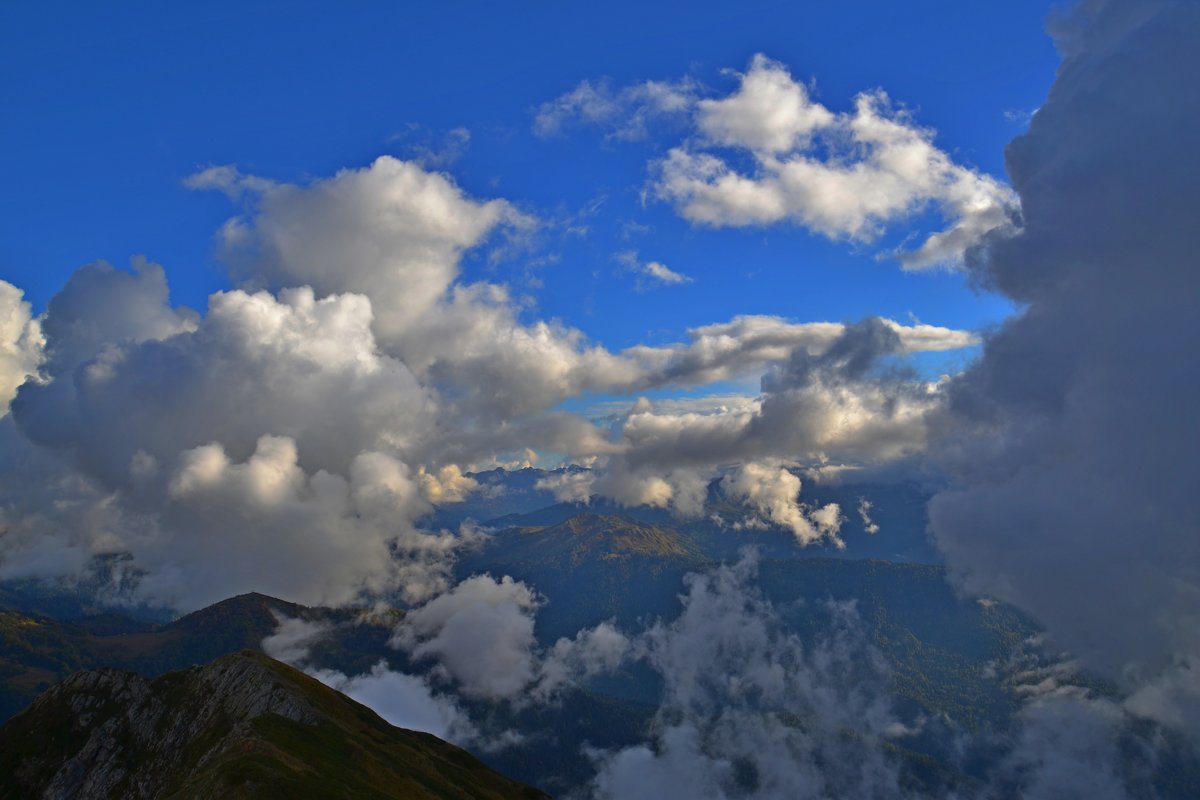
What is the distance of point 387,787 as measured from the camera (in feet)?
625

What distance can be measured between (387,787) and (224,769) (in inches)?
2301

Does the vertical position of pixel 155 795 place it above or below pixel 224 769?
below

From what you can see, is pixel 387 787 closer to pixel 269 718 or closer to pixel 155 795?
pixel 269 718

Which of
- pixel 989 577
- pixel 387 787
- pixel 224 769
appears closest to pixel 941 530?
pixel 989 577

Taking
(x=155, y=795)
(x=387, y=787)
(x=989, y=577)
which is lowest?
(x=155, y=795)

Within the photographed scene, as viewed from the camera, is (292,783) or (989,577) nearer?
(292,783)

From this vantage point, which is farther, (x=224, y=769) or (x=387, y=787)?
(x=387, y=787)

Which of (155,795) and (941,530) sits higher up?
(941,530)

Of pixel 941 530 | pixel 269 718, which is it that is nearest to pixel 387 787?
pixel 269 718

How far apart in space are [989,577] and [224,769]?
20917 centimetres

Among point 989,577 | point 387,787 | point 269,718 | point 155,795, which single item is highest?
point 989,577

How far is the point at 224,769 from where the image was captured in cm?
14562

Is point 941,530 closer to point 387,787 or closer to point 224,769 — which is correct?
point 387,787

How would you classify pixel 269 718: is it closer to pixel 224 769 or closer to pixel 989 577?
pixel 224 769
